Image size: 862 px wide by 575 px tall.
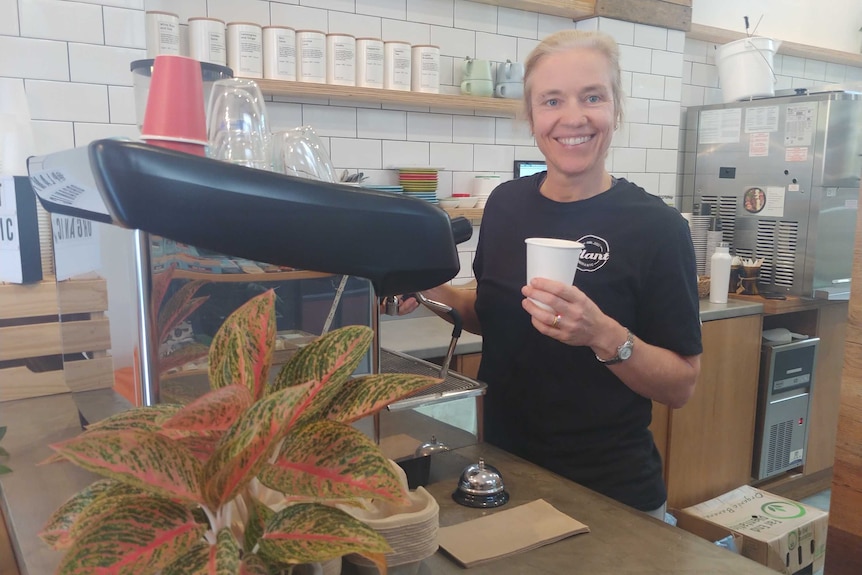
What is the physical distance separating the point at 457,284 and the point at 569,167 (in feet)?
5.34

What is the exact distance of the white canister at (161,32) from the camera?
2119 millimetres

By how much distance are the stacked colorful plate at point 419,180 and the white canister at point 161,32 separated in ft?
2.99

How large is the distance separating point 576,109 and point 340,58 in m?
1.30

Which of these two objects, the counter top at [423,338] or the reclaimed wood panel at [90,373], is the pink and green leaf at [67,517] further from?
the counter top at [423,338]

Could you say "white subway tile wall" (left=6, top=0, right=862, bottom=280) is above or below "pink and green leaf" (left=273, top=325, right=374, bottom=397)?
above

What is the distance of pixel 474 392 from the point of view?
111 cm

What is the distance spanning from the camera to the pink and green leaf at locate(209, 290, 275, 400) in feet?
1.81

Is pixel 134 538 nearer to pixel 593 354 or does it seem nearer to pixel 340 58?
pixel 593 354

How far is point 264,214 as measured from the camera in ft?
2.09

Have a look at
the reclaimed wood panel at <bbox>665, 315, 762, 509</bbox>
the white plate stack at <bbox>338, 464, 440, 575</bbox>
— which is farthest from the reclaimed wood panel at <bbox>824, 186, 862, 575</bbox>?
the white plate stack at <bbox>338, 464, 440, 575</bbox>

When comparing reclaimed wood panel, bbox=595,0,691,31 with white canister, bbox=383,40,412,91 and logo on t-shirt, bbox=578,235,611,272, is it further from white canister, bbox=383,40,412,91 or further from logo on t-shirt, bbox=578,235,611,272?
logo on t-shirt, bbox=578,235,611,272

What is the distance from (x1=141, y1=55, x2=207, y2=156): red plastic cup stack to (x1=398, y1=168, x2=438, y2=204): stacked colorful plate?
6.33 ft

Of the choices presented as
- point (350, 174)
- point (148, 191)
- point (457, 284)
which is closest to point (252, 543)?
point (148, 191)

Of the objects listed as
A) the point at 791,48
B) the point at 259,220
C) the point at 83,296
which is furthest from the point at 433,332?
the point at 791,48
